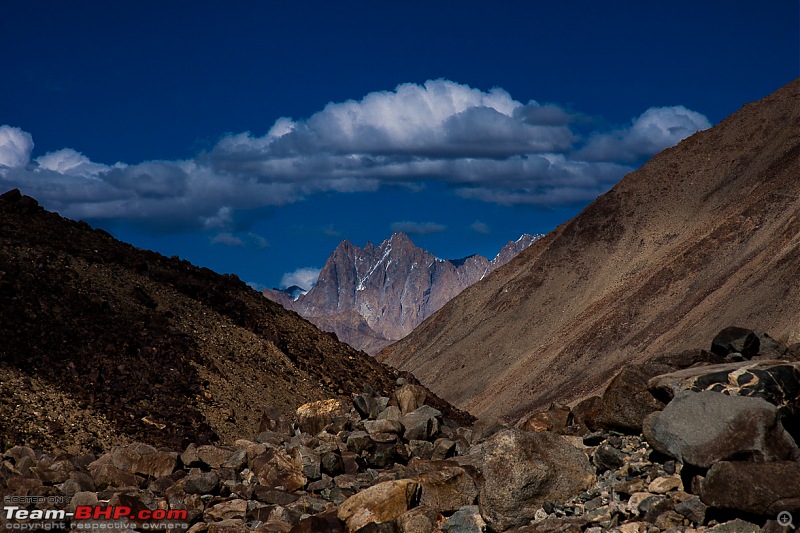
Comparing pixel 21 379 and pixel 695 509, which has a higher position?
pixel 21 379

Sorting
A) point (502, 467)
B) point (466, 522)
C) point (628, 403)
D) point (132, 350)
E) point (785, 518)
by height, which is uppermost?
point (132, 350)

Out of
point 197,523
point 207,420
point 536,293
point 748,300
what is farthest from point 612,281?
point 197,523

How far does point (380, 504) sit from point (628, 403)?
218 inches

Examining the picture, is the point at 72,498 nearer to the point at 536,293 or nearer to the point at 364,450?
the point at 364,450

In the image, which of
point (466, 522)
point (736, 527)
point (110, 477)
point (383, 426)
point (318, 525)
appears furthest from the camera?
point (383, 426)

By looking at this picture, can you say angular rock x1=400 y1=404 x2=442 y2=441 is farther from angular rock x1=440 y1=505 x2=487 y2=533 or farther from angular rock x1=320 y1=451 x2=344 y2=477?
angular rock x1=440 y1=505 x2=487 y2=533

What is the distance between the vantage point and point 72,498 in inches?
731

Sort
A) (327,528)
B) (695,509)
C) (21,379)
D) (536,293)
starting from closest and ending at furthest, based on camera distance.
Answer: (695,509), (327,528), (21,379), (536,293)

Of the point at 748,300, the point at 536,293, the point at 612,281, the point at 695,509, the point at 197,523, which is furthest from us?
the point at 536,293

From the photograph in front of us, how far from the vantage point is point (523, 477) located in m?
15.5

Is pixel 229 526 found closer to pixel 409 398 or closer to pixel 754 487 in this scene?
pixel 409 398

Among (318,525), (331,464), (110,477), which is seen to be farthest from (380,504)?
(110,477)

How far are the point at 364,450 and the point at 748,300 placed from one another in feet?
161

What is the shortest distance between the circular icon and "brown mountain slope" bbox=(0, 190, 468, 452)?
16.6 meters
